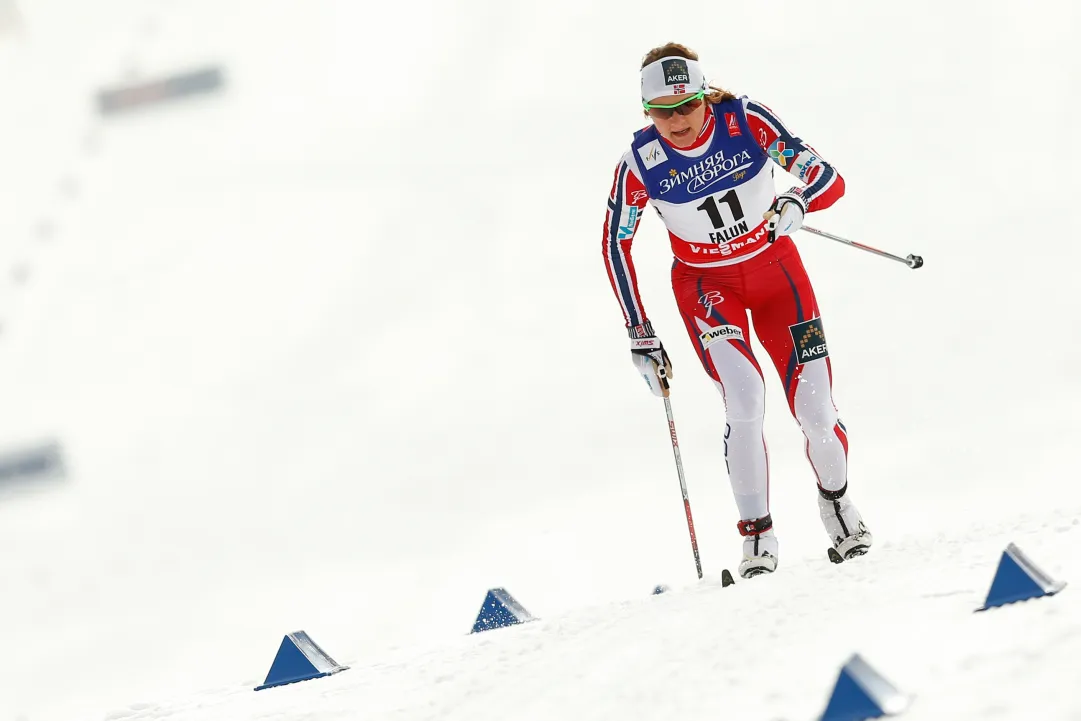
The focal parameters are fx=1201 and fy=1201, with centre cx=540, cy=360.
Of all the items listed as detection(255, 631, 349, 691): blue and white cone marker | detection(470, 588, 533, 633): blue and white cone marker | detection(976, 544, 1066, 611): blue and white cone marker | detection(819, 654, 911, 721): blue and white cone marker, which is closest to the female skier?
detection(470, 588, 533, 633): blue and white cone marker

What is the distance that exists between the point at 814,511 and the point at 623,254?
16.1 ft

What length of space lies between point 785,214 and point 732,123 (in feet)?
1.66

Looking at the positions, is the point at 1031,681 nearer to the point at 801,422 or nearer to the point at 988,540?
the point at 988,540

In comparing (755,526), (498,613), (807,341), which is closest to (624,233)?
(807,341)

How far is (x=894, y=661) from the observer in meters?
3.47

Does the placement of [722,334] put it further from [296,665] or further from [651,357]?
[296,665]

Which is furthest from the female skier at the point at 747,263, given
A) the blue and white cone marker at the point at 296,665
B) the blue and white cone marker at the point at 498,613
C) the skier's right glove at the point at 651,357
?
the blue and white cone marker at the point at 296,665

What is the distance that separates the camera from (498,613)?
641 centimetres

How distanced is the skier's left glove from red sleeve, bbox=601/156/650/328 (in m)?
0.64

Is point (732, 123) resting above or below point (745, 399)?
above

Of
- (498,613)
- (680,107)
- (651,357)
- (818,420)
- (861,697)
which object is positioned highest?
(680,107)

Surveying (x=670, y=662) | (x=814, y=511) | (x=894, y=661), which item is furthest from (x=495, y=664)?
(x=814, y=511)

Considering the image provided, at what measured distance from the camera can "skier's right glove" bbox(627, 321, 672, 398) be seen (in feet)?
20.0

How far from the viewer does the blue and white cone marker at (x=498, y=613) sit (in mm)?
6352
